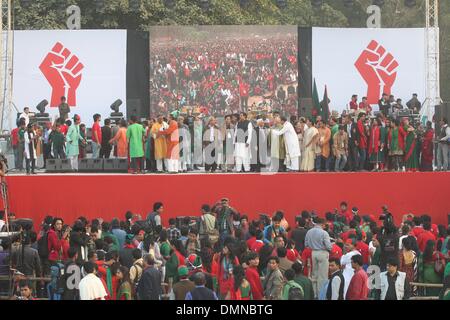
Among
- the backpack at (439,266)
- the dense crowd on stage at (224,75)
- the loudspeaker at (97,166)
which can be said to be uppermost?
the dense crowd on stage at (224,75)

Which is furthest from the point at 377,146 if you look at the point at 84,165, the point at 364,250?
the point at 364,250

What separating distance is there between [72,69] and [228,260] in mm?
16482

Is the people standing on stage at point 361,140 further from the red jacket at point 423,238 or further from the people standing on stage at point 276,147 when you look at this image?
the red jacket at point 423,238

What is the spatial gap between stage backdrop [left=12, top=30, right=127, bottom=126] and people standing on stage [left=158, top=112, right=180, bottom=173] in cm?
578

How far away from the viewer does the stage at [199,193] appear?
2580 cm

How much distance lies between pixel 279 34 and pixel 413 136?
7.25m

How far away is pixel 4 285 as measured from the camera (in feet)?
62.9

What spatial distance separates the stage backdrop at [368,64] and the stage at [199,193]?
6453 mm

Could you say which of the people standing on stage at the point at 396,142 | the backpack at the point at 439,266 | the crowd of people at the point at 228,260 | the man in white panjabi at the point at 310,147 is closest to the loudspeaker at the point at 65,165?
the crowd of people at the point at 228,260

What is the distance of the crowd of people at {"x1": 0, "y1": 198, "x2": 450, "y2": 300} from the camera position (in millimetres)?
15758

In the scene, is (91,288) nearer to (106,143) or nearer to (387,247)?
(387,247)

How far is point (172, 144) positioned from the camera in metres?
26.6

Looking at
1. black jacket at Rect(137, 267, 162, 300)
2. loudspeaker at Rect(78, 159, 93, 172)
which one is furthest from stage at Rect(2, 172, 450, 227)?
black jacket at Rect(137, 267, 162, 300)
